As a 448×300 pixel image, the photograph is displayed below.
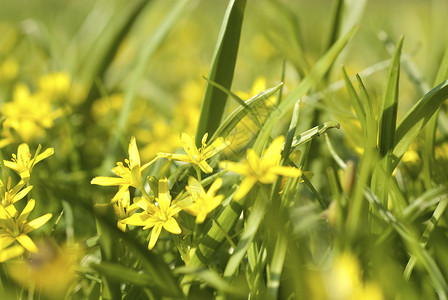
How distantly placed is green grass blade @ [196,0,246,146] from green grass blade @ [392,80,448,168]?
347 millimetres

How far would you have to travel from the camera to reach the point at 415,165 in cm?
99

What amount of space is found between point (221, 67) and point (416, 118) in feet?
1.24

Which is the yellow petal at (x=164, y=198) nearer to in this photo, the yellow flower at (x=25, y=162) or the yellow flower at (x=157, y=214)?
the yellow flower at (x=157, y=214)

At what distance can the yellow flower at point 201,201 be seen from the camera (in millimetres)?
576

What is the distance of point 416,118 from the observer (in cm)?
75

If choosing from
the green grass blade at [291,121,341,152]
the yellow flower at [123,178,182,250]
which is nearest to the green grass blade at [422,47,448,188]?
the green grass blade at [291,121,341,152]

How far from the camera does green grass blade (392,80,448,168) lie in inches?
28.7

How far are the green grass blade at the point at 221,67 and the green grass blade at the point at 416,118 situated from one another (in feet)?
1.14

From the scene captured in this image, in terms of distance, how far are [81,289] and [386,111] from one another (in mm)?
632

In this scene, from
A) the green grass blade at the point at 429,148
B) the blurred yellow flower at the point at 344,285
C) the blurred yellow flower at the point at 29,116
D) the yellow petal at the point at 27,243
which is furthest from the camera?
the blurred yellow flower at the point at 29,116

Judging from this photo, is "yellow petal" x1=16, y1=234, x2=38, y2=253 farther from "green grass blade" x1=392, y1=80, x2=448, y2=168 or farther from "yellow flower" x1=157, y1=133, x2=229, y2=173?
"green grass blade" x1=392, y1=80, x2=448, y2=168

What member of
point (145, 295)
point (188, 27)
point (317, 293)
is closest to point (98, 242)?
point (145, 295)

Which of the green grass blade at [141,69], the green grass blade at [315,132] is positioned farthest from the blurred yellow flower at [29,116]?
the green grass blade at [315,132]

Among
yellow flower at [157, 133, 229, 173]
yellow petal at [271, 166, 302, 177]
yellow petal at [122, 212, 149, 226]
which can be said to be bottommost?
yellow petal at [122, 212, 149, 226]
